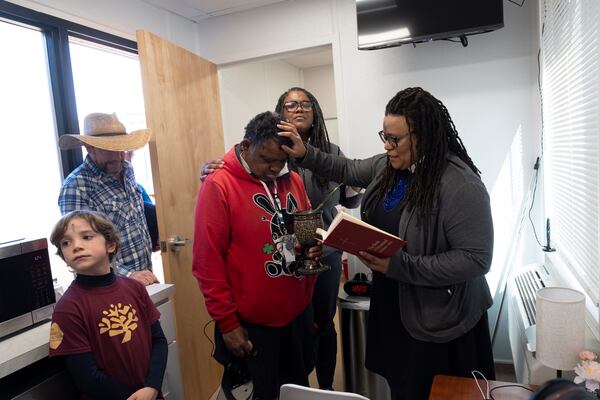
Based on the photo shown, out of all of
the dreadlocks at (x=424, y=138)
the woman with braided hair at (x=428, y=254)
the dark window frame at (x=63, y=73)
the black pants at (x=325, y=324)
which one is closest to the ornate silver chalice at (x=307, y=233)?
the woman with braided hair at (x=428, y=254)

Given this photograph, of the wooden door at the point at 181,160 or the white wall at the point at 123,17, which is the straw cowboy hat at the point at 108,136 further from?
the white wall at the point at 123,17

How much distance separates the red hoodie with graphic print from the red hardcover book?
0.82 ft

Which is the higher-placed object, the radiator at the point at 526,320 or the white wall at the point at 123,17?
the white wall at the point at 123,17

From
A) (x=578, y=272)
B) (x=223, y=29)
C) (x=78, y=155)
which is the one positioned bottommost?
(x=578, y=272)

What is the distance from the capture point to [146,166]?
11.6 feet

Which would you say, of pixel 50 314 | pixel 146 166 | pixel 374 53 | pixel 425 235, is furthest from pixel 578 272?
pixel 146 166

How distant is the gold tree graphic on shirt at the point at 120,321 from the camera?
1189mm

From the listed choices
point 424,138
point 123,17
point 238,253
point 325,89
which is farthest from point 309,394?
point 325,89

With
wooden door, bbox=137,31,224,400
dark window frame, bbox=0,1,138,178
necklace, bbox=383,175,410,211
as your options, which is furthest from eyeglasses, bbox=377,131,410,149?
dark window frame, bbox=0,1,138,178

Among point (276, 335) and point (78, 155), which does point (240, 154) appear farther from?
point (78, 155)

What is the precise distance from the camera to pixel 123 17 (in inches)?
92.8

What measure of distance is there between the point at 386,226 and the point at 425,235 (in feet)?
0.49

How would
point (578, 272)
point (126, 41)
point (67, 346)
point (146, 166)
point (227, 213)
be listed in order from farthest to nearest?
point (146, 166) < point (126, 41) < point (578, 272) < point (227, 213) < point (67, 346)

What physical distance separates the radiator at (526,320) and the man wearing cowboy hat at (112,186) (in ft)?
4.77
